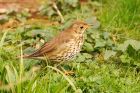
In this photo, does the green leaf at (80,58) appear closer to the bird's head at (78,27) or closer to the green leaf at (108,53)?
the green leaf at (108,53)

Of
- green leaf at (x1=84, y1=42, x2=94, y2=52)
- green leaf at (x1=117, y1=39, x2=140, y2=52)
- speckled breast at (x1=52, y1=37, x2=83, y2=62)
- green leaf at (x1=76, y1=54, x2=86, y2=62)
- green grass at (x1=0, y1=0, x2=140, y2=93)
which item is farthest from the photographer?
green leaf at (x1=84, y1=42, x2=94, y2=52)

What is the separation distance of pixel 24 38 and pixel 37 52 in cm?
118

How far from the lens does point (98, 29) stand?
23.6 feet

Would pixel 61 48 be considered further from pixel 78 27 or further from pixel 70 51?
pixel 78 27

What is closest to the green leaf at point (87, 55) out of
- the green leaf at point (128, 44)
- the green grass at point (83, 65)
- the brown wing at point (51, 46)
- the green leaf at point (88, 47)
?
the green grass at point (83, 65)

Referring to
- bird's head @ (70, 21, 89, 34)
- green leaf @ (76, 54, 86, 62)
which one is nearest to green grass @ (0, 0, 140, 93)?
green leaf @ (76, 54, 86, 62)

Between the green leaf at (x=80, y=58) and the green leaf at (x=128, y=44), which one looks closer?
the green leaf at (x=80, y=58)

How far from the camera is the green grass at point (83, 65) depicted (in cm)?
509

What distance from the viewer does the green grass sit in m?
5.09

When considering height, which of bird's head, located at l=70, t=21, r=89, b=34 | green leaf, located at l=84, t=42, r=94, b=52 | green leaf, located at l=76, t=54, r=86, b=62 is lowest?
green leaf, located at l=76, t=54, r=86, b=62

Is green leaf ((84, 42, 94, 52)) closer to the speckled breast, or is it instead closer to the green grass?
the green grass

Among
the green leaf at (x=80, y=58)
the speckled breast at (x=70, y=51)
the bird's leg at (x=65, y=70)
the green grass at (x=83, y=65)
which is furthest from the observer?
the green leaf at (x=80, y=58)

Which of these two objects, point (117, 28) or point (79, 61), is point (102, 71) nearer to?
point (79, 61)

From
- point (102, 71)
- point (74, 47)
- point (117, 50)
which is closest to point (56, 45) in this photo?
point (74, 47)
